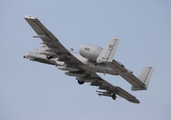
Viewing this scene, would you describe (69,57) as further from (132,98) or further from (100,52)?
(132,98)

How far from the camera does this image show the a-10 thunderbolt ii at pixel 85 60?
59250 millimetres

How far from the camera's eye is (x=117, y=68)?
60281 mm

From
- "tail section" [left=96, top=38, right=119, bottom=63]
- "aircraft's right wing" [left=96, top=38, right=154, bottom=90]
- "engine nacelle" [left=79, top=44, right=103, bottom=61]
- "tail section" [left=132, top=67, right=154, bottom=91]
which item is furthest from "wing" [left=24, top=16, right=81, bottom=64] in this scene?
"tail section" [left=132, top=67, right=154, bottom=91]

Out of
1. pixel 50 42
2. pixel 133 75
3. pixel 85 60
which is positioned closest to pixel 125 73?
pixel 133 75

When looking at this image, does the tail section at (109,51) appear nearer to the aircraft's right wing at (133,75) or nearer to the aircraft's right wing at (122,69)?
the aircraft's right wing at (122,69)

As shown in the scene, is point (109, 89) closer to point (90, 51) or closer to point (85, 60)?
point (85, 60)

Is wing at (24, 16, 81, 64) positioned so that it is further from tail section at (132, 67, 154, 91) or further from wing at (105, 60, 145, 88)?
tail section at (132, 67, 154, 91)

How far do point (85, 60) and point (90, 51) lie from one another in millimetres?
4184

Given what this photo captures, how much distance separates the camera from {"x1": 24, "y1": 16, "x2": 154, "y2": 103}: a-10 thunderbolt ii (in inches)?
2333

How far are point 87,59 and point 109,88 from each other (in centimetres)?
1149

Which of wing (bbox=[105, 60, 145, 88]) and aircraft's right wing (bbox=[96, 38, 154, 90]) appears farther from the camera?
wing (bbox=[105, 60, 145, 88])

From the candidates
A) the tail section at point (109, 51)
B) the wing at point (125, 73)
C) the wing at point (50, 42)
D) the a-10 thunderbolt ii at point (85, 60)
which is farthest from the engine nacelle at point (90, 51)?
A: the wing at point (50, 42)

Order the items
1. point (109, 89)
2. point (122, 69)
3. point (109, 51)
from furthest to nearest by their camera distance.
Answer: point (109, 89) < point (122, 69) < point (109, 51)

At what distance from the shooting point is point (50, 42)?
63281mm
